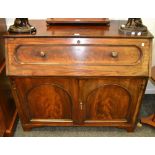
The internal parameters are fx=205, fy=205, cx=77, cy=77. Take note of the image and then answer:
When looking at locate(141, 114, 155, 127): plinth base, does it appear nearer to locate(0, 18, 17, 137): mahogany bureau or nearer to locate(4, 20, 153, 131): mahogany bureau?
locate(4, 20, 153, 131): mahogany bureau

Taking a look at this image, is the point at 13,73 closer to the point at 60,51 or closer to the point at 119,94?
the point at 60,51

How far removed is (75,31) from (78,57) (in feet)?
0.64

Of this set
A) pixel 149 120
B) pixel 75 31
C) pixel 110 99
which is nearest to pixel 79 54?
pixel 75 31

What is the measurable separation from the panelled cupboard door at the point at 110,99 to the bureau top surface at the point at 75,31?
11.6 inches

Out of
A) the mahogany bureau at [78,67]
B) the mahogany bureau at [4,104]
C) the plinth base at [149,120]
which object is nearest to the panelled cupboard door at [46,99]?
the mahogany bureau at [78,67]

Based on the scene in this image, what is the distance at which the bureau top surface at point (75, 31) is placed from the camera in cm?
129

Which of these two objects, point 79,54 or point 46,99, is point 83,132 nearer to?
point 46,99

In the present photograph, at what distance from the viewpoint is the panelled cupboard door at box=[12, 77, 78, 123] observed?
4.66 ft

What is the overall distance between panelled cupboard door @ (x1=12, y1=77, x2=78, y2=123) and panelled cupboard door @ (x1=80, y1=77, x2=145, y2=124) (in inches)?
3.8

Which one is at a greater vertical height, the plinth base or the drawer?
the drawer

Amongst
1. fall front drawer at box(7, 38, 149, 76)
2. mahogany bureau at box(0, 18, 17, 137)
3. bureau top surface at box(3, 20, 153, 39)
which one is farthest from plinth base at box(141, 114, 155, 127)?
mahogany bureau at box(0, 18, 17, 137)

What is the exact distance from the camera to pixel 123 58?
133 centimetres
